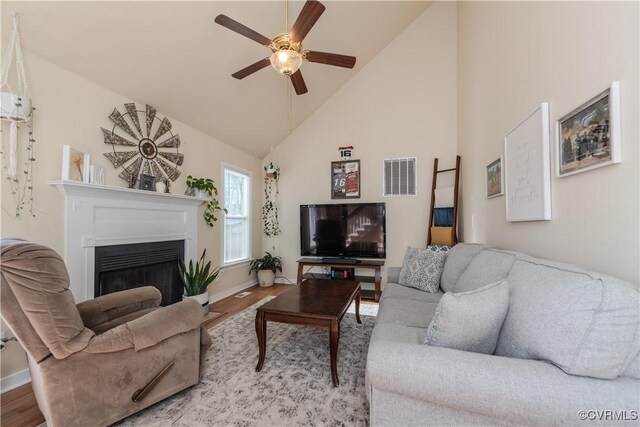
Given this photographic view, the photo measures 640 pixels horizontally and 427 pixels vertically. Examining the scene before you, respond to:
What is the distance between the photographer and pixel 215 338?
2500 millimetres

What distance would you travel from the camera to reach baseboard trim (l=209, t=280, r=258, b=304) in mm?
3659

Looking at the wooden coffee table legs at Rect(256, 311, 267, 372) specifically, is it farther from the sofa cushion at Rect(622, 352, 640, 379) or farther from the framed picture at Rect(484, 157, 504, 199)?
the framed picture at Rect(484, 157, 504, 199)

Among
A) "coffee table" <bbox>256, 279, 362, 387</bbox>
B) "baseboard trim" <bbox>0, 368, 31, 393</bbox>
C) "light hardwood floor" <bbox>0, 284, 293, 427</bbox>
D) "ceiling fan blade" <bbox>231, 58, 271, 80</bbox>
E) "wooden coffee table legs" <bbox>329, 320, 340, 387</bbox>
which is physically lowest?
"light hardwood floor" <bbox>0, 284, 293, 427</bbox>

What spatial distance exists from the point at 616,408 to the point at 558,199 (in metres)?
1.10

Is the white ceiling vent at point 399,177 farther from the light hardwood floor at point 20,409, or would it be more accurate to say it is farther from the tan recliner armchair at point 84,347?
the light hardwood floor at point 20,409

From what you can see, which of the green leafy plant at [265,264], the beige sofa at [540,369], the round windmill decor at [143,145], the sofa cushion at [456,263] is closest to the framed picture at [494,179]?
the sofa cushion at [456,263]

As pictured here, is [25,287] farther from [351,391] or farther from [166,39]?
[166,39]

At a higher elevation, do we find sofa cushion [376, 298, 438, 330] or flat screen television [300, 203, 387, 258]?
flat screen television [300, 203, 387, 258]

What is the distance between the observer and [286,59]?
192cm

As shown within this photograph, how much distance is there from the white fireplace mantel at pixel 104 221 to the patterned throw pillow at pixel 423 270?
2.60 meters

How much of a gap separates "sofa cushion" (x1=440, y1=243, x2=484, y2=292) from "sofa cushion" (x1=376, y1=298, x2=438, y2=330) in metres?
0.33

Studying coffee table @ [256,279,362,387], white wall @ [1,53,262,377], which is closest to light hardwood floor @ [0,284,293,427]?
white wall @ [1,53,262,377]

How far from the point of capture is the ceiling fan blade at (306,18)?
167 centimetres

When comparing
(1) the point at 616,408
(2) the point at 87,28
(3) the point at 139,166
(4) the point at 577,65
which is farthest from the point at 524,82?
(3) the point at 139,166
